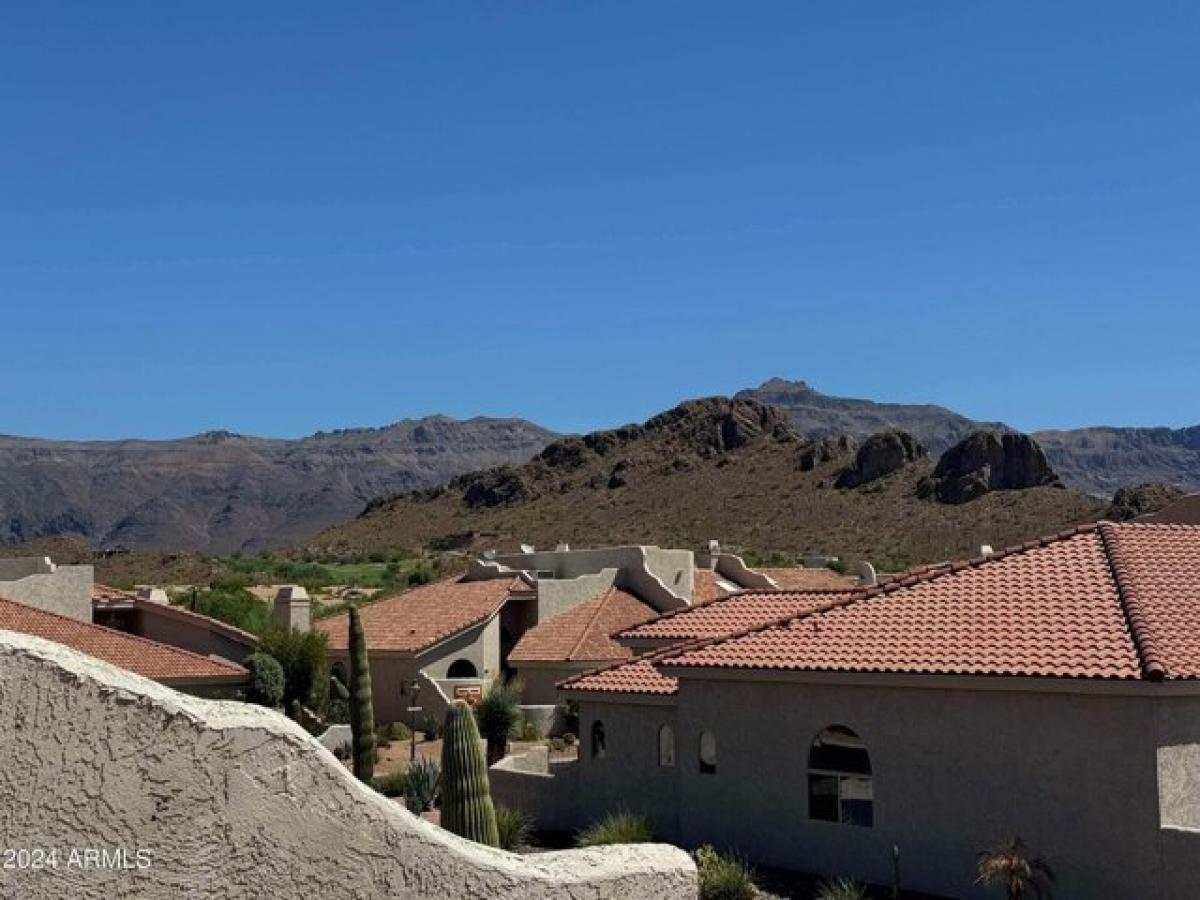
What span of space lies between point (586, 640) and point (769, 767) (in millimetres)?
22261

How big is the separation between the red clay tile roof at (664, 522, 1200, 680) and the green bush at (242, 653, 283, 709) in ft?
59.0

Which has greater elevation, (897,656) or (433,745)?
(897,656)

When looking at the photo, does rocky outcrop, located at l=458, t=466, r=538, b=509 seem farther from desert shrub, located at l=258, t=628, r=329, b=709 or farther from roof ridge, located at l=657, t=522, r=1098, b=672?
roof ridge, located at l=657, t=522, r=1098, b=672

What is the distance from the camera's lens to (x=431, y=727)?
4338 centimetres

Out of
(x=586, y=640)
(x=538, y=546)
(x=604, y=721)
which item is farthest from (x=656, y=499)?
(x=604, y=721)

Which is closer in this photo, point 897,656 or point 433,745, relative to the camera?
point 897,656

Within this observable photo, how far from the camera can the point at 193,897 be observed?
669 centimetres

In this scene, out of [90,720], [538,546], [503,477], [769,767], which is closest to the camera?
[90,720]

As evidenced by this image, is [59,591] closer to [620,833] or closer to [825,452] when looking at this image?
[620,833]

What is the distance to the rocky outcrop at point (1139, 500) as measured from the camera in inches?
3108

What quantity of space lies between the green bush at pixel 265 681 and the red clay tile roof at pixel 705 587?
50.1 feet

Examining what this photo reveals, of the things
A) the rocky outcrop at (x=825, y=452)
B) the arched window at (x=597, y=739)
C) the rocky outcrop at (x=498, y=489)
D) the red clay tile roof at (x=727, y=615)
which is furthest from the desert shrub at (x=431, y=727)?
the rocky outcrop at (x=498, y=489)

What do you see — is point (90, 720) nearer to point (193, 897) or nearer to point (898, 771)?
point (193, 897)

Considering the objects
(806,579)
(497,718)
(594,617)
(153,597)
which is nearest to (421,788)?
(497,718)
